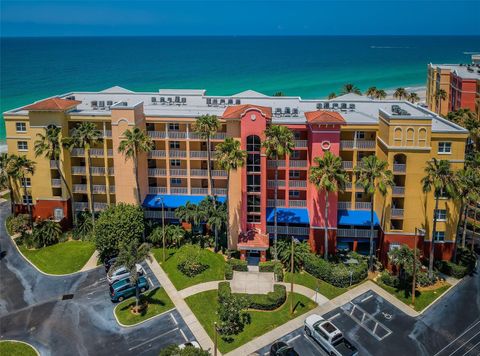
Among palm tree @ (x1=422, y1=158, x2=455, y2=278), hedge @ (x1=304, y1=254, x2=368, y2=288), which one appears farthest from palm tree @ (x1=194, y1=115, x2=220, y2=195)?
palm tree @ (x1=422, y1=158, x2=455, y2=278)

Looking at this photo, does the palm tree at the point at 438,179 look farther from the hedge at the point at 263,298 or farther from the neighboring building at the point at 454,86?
the neighboring building at the point at 454,86

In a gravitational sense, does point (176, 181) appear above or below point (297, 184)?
above

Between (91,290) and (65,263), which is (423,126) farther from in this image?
Answer: (65,263)

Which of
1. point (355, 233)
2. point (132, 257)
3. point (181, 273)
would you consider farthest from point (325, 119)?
point (132, 257)

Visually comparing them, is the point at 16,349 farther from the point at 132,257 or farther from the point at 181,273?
the point at 181,273

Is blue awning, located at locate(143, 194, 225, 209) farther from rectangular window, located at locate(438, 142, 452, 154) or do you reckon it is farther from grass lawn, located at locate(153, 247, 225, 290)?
rectangular window, located at locate(438, 142, 452, 154)

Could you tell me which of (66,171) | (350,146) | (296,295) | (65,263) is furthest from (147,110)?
(296,295)
